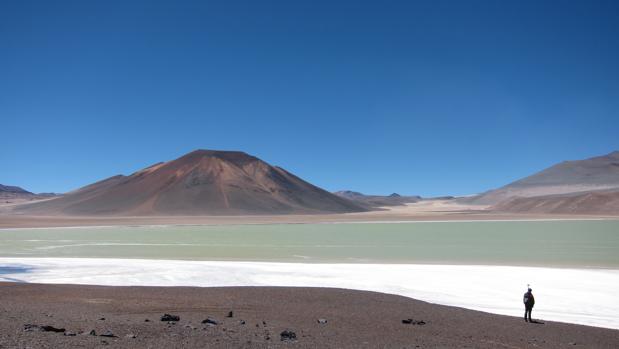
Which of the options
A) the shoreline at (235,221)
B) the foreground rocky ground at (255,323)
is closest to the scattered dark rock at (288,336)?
the foreground rocky ground at (255,323)

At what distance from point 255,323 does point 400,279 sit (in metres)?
8.49

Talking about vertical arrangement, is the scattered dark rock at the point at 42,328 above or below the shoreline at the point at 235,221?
below

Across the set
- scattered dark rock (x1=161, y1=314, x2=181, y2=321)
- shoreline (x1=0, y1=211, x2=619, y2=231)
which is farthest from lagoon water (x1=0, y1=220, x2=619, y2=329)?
shoreline (x1=0, y1=211, x2=619, y2=231)

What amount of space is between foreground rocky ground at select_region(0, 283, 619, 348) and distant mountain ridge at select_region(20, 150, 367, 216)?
329 feet

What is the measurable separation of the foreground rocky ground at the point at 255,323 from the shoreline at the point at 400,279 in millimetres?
1784

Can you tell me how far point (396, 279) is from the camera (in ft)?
59.6

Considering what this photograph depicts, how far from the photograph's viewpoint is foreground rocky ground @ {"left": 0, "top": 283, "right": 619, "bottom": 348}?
28.5 ft

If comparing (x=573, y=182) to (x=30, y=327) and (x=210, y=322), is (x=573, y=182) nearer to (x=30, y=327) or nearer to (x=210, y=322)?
(x=210, y=322)

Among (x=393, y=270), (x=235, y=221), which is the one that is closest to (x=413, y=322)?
(x=393, y=270)

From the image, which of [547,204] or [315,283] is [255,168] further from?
[315,283]

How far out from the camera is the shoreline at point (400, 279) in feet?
45.8

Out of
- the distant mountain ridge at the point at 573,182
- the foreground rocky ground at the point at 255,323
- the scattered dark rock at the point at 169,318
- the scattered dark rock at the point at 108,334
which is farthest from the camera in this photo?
the distant mountain ridge at the point at 573,182

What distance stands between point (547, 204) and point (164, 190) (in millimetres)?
80867

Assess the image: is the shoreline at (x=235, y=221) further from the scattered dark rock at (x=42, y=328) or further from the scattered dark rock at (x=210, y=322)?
the scattered dark rock at (x=42, y=328)
